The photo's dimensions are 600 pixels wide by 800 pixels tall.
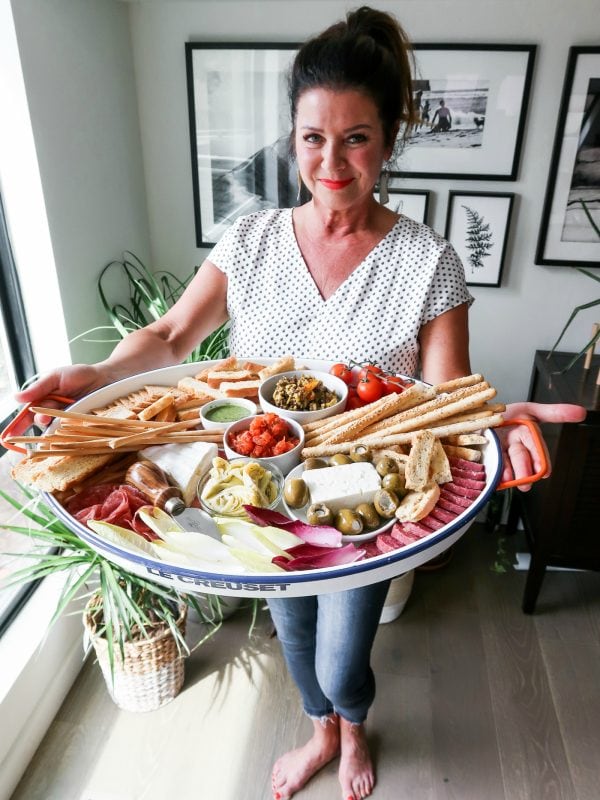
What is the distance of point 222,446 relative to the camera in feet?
3.72

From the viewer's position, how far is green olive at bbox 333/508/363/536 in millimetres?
932

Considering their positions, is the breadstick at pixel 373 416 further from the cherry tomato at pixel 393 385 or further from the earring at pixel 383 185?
the earring at pixel 383 185

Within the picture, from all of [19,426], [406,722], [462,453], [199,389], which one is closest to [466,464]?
[462,453]

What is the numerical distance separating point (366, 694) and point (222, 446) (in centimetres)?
84

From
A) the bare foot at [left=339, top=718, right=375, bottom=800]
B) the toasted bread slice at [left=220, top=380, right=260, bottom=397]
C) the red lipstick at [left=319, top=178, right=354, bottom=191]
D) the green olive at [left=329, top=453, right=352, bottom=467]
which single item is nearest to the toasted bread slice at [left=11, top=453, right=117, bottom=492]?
the toasted bread slice at [left=220, top=380, right=260, bottom=397]

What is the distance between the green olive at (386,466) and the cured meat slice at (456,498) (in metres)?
0.09

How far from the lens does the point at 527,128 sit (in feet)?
7.14

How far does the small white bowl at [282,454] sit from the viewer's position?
41.4 inches

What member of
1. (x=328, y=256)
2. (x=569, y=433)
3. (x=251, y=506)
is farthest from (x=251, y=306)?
(x=569, y=433)

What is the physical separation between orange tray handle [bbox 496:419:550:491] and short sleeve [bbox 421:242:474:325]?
42 centimetres

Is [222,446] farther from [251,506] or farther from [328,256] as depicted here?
[328,256]

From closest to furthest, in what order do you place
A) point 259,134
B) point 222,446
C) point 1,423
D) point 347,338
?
point 222,446, point 347,338, point 1,423, point 259,134

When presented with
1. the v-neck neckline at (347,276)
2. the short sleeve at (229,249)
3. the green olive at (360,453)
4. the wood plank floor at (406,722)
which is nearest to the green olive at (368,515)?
the green olive at (360,453)

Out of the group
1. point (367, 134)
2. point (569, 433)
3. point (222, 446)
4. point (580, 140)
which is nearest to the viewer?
point (222, 446)
